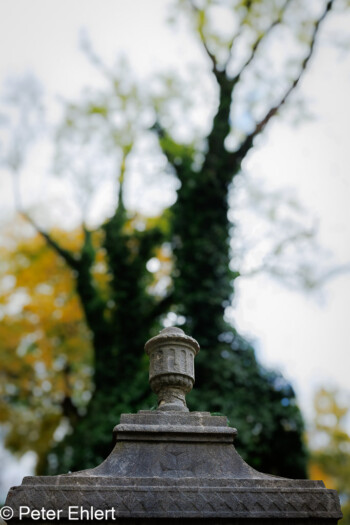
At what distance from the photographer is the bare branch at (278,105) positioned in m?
10.5

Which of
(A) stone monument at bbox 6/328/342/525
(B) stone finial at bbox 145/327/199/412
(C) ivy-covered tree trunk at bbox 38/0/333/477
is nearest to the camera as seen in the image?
(A) stone monument at bbox 6/328/342/525

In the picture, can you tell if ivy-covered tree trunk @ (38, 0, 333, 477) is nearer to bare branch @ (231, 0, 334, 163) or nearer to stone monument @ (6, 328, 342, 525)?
bare branch @ (231, 0, 334, 163)

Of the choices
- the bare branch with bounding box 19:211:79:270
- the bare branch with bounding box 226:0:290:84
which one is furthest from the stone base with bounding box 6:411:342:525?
the bare branch with bounding box 226:0:290:84

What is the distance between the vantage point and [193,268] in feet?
30.1

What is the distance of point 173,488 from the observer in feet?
9.00

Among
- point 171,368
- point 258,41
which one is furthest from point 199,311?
point 258,41

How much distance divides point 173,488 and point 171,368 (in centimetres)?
92

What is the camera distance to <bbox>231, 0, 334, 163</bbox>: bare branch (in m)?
10.5

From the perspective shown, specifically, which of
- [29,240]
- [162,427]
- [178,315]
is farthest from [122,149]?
[162,427]

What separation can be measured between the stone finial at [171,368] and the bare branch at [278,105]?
25.1 ft

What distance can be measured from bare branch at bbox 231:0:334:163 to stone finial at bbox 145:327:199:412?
7.65 metres

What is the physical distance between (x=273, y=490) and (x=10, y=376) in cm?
1214

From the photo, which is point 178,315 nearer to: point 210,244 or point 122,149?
point 210,244

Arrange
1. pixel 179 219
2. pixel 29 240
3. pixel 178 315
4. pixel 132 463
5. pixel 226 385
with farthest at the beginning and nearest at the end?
pixel 29 240
pixel 179 219
pixel 178 315
pixel 226 385
pixel 132 463
